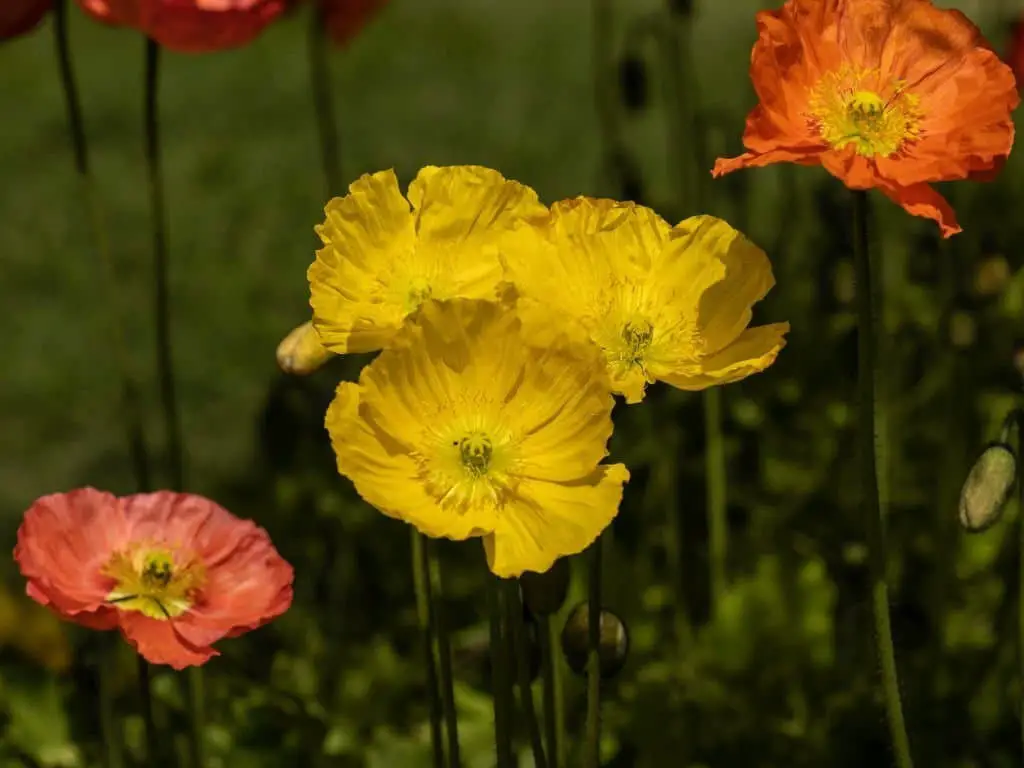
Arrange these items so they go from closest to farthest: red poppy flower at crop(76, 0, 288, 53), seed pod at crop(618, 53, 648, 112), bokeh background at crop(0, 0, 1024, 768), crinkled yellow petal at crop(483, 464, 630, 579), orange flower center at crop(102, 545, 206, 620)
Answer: crinkled yellow petal at crop(483, 464, 630, 579) < orange flower center at crop(102, 545, 206, 620) < red poppy flower at crop(76, 0, 288, 53) < bokeh background at crop(0, 0, 1024, 768) < seed pod at crop(618, 53, 648, 112)

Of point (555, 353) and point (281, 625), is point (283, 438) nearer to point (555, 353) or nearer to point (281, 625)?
point (281, 625)

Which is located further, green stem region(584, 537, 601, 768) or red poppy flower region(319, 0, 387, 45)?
red poppy flower region(319, 0, 387, 45)

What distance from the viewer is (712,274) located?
2.74 ft

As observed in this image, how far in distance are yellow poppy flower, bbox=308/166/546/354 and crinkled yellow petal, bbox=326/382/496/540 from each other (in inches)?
2.1

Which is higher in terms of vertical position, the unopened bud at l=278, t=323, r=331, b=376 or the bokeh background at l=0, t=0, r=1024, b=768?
the unopened bud at l=278, t=323, r=331, b=376

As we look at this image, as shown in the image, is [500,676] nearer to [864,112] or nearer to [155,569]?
[155,569]

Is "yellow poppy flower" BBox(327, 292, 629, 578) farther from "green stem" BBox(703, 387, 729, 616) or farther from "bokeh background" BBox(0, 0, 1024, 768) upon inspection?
"green stem" BBox(703, 387, 729, 616)

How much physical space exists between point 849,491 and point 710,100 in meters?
1.93

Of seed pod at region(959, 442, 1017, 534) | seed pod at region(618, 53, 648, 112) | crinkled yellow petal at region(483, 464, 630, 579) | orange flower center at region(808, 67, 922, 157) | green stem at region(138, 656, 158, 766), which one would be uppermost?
orange flower center at region(808, 67, 922, 157)

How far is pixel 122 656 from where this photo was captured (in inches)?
64.4

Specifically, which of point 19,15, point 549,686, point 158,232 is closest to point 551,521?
point 549,686

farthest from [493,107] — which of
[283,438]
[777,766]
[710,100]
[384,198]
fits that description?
[384,198]

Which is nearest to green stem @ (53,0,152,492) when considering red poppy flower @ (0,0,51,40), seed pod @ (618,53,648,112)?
red poppy flower @ (0,0,51,40)

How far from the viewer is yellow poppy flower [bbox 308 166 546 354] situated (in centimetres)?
82
